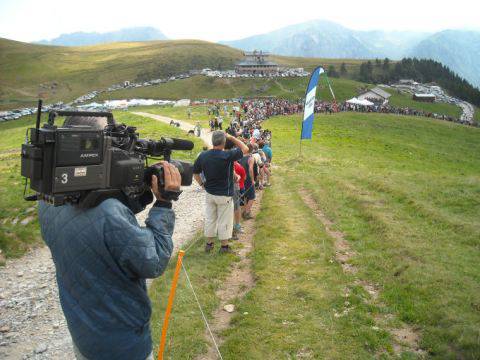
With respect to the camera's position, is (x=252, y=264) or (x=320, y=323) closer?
(x=320, y=323)

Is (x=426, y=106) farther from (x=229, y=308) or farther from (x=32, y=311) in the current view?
(x=32, y=311)

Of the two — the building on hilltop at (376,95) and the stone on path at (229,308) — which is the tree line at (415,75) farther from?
the stone on path at (229,308)

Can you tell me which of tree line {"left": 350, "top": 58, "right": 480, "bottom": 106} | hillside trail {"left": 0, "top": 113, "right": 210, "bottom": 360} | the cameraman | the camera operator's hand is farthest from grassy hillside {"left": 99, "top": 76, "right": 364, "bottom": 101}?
the cameraman

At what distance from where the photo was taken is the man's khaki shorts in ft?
31.5

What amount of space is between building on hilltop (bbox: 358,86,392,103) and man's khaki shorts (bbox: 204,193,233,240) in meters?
103

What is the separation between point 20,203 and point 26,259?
210 inches

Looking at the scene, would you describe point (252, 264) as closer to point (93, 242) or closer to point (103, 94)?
point (93, 242)

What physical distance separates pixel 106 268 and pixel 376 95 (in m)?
115

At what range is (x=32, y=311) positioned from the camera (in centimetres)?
798

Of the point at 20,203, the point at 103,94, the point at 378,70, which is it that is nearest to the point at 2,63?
the point at 103,94

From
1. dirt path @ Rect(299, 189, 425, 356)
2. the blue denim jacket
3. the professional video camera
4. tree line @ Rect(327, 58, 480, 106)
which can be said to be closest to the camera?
the professional video camera

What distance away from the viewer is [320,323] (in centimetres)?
689

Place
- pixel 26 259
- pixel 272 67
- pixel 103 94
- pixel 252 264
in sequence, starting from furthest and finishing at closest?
pixel 272 67 < pixel 103 94 < pixel 26 259 < pixel 252 264

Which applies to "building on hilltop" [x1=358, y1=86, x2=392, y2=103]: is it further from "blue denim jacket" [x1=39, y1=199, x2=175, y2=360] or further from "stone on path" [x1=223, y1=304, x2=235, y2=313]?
"blue denim jacket" [x1=39, y1=199, x2=175, y2=360]
